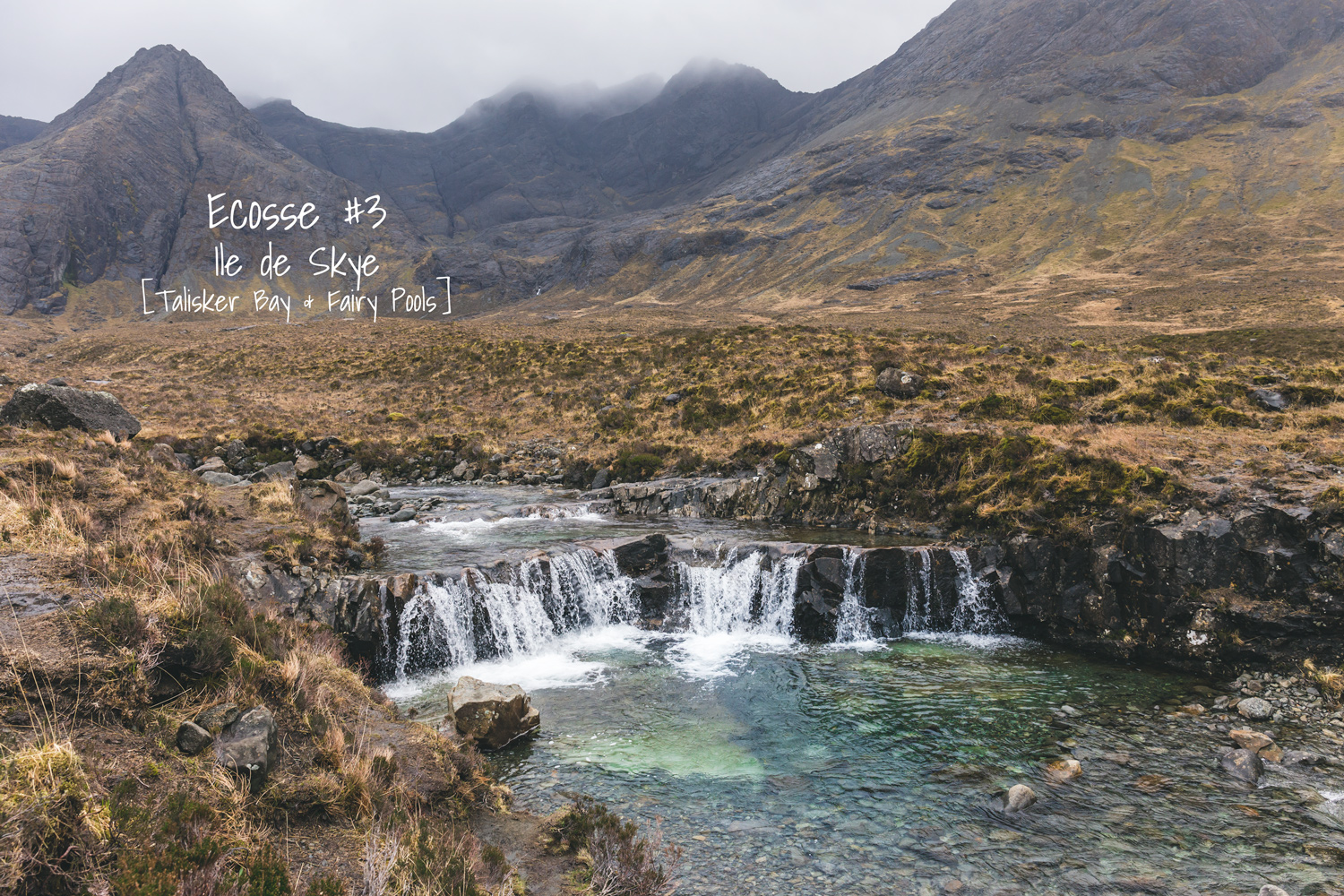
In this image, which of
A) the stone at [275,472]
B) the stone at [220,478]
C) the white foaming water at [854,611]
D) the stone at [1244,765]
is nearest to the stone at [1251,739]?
the stone at [1244,765]

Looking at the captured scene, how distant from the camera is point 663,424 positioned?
33.8 m

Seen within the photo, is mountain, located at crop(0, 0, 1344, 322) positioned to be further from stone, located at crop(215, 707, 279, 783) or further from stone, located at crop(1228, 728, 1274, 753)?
stone, located at crop(215, 707, 279, 783)

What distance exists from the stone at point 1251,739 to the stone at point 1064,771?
2.75m

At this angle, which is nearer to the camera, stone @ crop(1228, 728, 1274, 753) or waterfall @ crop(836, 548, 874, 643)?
stone @ crop(1228, 728, 1274, 753)

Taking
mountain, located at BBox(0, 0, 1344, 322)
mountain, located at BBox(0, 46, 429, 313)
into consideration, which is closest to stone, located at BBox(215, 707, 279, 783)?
mountain, located at BBox(0, 0, 1344, 322)

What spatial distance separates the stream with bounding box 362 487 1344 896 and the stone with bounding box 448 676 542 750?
33cm

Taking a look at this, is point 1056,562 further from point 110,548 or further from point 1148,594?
point 110,548

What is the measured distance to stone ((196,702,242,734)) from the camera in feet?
19.7

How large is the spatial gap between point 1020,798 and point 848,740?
2.67 m

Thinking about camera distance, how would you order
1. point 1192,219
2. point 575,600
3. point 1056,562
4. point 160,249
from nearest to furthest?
point 1056,562
point 575,600
point 1192,219
point 160,249

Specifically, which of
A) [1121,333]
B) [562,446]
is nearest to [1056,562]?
[562,446]

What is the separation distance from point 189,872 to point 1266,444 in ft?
75.9

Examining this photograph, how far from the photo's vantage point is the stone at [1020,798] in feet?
27.8

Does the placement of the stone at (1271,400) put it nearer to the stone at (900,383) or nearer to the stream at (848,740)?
the stone at (900,383)
